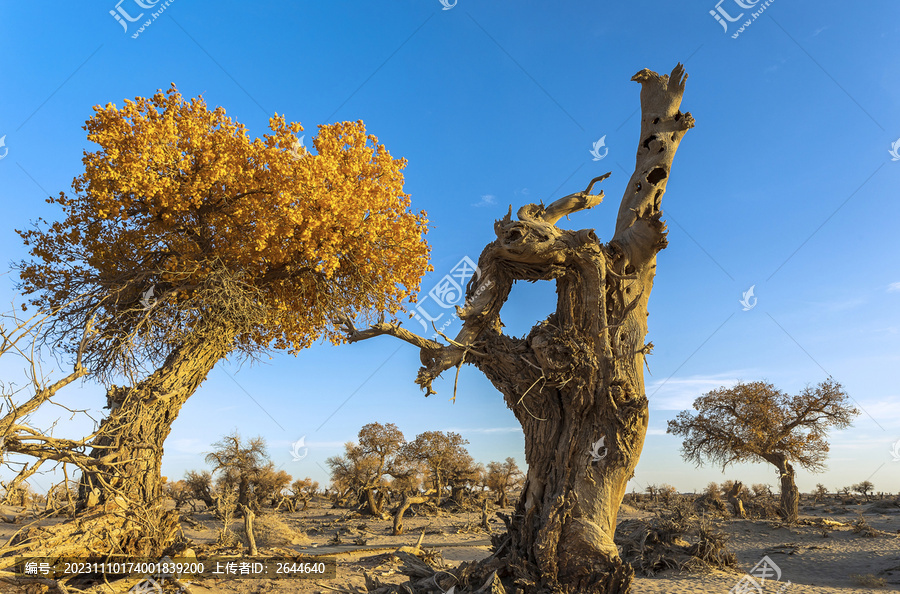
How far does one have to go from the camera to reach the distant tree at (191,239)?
32.5 feet

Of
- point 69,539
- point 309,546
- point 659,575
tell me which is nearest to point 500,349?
point 69,539

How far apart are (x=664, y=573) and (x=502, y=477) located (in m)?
21.8

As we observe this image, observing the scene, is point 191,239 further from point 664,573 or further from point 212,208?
point 664,573

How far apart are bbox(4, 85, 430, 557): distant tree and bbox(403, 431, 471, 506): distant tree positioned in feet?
61.1

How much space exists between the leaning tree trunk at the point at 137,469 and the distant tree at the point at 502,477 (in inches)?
1019

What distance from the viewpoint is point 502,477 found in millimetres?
33719

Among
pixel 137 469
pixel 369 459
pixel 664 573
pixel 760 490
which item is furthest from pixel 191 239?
pixel 760 490

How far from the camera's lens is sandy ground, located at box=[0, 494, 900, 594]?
34.4 ft

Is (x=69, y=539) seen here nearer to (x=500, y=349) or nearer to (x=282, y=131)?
(x=500, y=349)

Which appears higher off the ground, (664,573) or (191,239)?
(191,239)

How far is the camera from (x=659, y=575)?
1254 cm

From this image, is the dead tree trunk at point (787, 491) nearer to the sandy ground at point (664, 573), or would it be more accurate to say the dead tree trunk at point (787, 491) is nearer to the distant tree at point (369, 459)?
the sandy ground at point (664, 573)

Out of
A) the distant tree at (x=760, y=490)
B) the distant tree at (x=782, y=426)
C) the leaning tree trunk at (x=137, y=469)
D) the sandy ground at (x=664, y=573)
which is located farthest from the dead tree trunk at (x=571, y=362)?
the distant tree at (x=760, y=490)

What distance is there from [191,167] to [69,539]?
7410 millimetres
